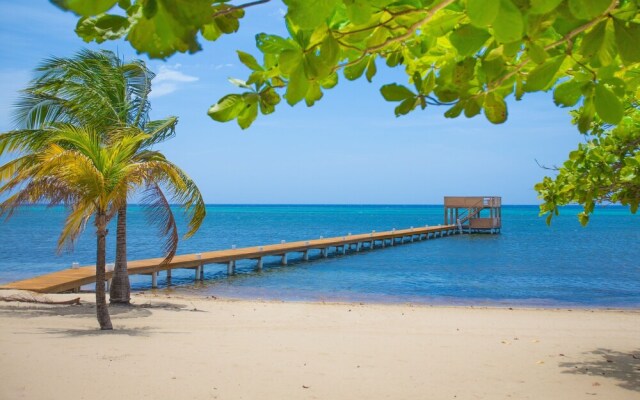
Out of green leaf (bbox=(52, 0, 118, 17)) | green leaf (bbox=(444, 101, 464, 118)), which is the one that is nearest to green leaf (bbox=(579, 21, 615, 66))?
green leaf (bbox=(444, 101, 464, 118))

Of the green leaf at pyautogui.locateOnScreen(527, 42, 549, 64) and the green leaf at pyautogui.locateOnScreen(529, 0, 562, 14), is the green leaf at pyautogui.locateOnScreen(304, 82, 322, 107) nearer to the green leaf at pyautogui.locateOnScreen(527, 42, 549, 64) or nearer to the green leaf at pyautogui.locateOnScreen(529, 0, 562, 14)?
the green leaf at pyautogui.locateOnScreen(527, 42, 549, 64)

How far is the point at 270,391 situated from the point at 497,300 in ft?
49.4

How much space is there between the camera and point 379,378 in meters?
5.97

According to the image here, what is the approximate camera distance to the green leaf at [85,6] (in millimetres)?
815

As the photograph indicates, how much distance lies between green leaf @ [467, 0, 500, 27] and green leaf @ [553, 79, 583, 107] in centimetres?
64

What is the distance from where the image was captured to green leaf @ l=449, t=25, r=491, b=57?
1.25 meters

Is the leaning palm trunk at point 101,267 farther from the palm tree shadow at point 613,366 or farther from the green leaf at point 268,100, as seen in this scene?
the green leaf at point 268,100

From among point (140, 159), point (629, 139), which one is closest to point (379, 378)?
point (629, 139)

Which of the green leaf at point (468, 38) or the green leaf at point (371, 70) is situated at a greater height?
the green leaf at point (371, 70)

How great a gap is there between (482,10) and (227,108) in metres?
0.69

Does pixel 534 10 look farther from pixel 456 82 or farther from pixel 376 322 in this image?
pixel 376 322

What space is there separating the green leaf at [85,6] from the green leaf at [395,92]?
33.0 inches

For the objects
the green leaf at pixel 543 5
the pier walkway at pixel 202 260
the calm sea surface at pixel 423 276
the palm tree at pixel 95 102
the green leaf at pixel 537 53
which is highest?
the palm tree at pixel 95 102

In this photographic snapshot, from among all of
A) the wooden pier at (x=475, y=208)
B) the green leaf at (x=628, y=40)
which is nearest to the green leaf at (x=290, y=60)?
the green leaf at (x=628, y=40)
